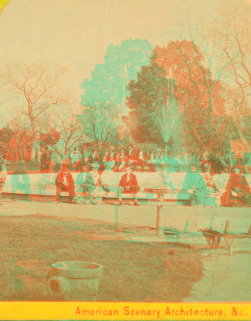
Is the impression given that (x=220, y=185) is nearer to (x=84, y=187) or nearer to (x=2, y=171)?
(x=84, y=187)

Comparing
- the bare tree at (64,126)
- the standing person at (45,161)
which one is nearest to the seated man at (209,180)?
the bare tree at (64,126)

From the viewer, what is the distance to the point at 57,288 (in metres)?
2.40

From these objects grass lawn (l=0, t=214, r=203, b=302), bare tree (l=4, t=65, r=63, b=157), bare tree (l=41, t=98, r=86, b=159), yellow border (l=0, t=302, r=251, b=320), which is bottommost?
yellow border (l=0, t=302, r=251, b=320)

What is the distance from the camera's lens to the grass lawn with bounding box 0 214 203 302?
2434 mm

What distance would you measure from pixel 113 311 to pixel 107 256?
383 millimetres

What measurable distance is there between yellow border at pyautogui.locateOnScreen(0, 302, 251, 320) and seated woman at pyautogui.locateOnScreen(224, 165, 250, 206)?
2.49 feet

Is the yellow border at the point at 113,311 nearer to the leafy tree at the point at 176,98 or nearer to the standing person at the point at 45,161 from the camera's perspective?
the standing person at the point at 45,161

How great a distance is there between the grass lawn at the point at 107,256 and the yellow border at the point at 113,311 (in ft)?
0.17

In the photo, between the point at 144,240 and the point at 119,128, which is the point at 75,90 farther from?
the point at 144,240

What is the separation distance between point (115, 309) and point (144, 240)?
53 centimetres

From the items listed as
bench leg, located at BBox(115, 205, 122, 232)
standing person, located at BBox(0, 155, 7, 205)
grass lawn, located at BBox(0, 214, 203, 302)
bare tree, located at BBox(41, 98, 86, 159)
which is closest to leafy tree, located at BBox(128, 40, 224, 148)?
bare tree, located at BBox(41, 98, 86, 159)

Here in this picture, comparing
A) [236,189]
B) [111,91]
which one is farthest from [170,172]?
[111,91]

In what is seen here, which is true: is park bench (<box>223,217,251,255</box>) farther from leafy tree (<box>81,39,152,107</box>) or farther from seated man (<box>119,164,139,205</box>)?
leafy tree (<box>81,39,152,107</box>)

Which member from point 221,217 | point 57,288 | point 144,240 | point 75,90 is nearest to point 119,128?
point 75,90
